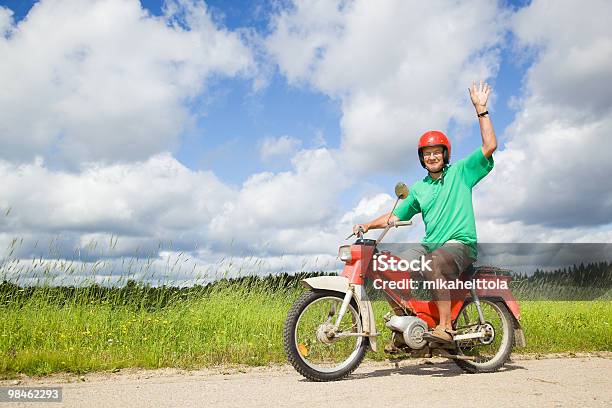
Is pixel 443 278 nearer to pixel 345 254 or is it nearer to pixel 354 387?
pixel 345 254

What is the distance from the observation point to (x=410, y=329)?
546 cm

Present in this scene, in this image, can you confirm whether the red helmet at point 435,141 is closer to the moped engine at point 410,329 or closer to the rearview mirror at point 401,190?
the rearview mirror at point 401,190

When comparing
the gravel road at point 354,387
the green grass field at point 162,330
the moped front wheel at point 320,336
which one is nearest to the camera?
the gravel road at point 354,387

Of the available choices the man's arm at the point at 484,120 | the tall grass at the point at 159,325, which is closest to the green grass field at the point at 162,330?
the tall grass at the point at 159,325

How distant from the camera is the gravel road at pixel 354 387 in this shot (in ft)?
14.5

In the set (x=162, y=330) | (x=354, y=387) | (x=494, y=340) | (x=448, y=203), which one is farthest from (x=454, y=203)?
(x=162, y=330)

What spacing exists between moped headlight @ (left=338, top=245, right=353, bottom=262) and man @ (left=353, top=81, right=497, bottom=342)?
1.37 ft

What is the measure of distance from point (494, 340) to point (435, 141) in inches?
86.6

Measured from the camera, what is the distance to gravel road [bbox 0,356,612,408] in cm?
443

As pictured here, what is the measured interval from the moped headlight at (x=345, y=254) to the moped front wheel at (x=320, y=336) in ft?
1.12

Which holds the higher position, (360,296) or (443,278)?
(443,278)

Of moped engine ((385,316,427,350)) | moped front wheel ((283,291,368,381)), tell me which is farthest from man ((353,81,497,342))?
moped front wheel ((283,291,368,381))

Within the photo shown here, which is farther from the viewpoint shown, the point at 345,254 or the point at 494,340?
the point at 494,340

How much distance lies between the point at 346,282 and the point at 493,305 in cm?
189
